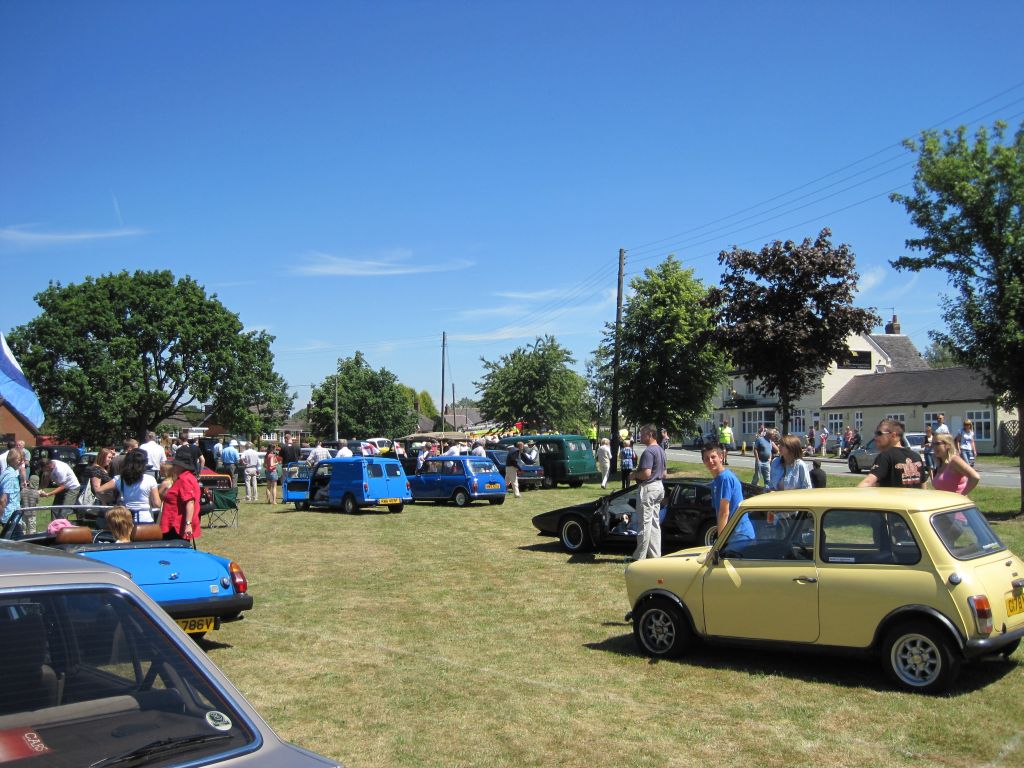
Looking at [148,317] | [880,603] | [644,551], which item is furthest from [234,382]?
[880,603]

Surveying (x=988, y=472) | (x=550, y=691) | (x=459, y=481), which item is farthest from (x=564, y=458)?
(x=550, y=691)

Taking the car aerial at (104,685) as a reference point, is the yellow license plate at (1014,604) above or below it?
below

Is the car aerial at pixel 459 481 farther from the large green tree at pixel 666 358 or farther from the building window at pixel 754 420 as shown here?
the building window at pixel 754 420

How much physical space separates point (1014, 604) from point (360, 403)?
275ft

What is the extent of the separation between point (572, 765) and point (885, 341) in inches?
2818

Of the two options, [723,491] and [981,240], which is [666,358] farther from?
[723,491]

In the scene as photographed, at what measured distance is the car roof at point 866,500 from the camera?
7004mm

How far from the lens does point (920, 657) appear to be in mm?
6758

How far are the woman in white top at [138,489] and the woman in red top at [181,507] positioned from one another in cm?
63

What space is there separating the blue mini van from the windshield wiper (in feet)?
68.3

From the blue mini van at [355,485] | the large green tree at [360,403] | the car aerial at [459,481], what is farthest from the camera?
the large green tree at [360,403]

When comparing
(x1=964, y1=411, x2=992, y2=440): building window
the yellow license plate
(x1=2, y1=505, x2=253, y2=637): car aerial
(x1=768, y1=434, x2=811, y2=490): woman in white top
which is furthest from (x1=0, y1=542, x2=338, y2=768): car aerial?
(x1=964, y1=411, x2=992, y2=440): building window

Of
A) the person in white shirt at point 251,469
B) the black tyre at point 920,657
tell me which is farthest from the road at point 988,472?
the black tyre at point 920,657

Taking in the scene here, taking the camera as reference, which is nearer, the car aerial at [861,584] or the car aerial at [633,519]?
the car aerial at [861,584]
